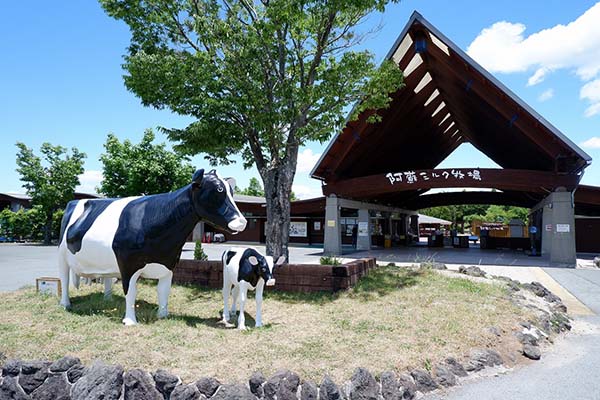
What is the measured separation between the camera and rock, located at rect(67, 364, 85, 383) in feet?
14.1

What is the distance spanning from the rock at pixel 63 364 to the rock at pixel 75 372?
0.13 feet

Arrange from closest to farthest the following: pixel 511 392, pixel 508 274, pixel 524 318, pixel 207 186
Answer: pixel 511 392 < pixel 207 186 < pixel 524 318 < pixel 508 274

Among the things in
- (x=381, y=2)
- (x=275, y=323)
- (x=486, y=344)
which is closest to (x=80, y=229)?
(x=275, y=323)

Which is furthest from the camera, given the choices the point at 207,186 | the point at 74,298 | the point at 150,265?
the point at 74,298

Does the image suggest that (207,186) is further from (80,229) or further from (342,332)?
(342,332)

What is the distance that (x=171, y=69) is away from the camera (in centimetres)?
792

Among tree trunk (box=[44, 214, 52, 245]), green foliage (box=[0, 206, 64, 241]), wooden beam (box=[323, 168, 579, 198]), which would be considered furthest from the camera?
green foliage (box=[0, 206, 64, 241])

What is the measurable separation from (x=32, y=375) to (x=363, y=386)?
3.61 metres

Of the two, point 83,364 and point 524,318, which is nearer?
point 83,364

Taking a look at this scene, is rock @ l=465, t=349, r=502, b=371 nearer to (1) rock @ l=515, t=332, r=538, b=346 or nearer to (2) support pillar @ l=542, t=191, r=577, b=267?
(1) rock @ l=515, t=332, r=538, b=346

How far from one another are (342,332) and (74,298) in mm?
5012

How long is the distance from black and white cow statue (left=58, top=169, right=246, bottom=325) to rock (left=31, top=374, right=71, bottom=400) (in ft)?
4.18

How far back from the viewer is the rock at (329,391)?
13.2ft

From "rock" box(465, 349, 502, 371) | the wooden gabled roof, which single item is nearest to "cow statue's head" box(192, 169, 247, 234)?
"rock" box(465, 349, 502, 371)
